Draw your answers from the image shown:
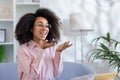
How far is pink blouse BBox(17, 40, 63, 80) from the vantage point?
1413 millimetres

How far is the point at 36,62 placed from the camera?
1409mm

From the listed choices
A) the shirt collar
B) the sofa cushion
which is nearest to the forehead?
the shirt collar

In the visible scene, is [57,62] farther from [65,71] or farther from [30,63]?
[65,71]

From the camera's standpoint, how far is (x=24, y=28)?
5.20ft

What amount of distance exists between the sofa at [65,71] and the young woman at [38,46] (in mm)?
718

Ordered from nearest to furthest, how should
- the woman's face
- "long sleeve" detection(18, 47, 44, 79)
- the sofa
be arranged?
"long sleeve" detection(18, 47, 44, 79), the woman's face, the sofa

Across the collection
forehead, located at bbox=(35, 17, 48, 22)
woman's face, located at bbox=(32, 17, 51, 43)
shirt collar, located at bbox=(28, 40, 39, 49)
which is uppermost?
forehead, located at bbox=(35, 17, 48, 22)

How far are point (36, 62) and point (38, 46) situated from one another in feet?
0.59

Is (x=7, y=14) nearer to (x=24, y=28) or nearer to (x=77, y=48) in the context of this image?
(x=77, y=48)

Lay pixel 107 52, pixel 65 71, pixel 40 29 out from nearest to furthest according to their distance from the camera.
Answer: pixel 40 29, pixel 65 71, pixel 107 52

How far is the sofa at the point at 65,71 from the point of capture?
7.34 ft

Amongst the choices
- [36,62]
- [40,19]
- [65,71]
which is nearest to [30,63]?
[36,62]

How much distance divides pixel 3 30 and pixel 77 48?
1.11m

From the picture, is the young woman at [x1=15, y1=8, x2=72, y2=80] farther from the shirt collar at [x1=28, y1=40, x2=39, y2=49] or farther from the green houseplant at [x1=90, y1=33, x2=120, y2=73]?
the green houseplant at [x1=90, y1=33, x2=120, y2=73]
